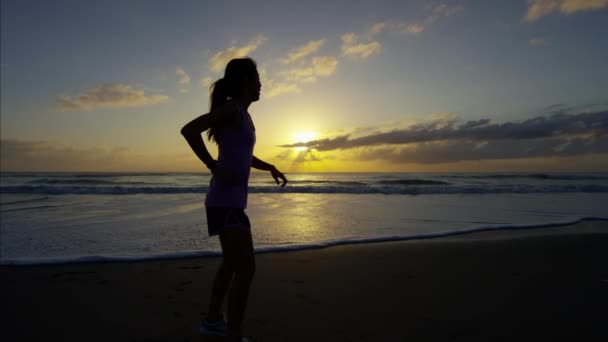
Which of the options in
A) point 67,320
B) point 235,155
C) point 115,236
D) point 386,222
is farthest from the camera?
point 386,222

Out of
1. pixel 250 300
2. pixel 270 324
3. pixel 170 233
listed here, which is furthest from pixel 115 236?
pixel 270 324

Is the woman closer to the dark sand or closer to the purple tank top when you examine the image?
the purple tank top

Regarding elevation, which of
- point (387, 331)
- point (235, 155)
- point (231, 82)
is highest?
point (231, 82)

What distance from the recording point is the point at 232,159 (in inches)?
86.4

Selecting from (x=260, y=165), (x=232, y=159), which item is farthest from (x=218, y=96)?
(x=260, y=165)

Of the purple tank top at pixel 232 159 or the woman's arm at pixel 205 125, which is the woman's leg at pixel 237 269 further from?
the woman's arm at pixel 205 125

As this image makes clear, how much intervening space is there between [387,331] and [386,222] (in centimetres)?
510

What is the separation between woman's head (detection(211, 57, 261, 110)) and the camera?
2209 mm

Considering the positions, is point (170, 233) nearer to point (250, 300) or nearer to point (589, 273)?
point (250, 300)

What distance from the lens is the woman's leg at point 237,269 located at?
2.23 metres

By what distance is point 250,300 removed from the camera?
3131 millimetres

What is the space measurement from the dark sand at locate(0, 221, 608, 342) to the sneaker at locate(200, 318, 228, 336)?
0.07 m

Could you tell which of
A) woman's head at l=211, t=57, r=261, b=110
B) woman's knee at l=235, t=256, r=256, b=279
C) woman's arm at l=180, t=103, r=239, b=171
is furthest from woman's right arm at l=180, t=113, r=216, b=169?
woman's knee at l=235, t=256, r=256, b=279

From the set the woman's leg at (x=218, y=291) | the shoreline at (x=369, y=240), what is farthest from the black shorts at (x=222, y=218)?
the shoreline at (x=369, y=240)
